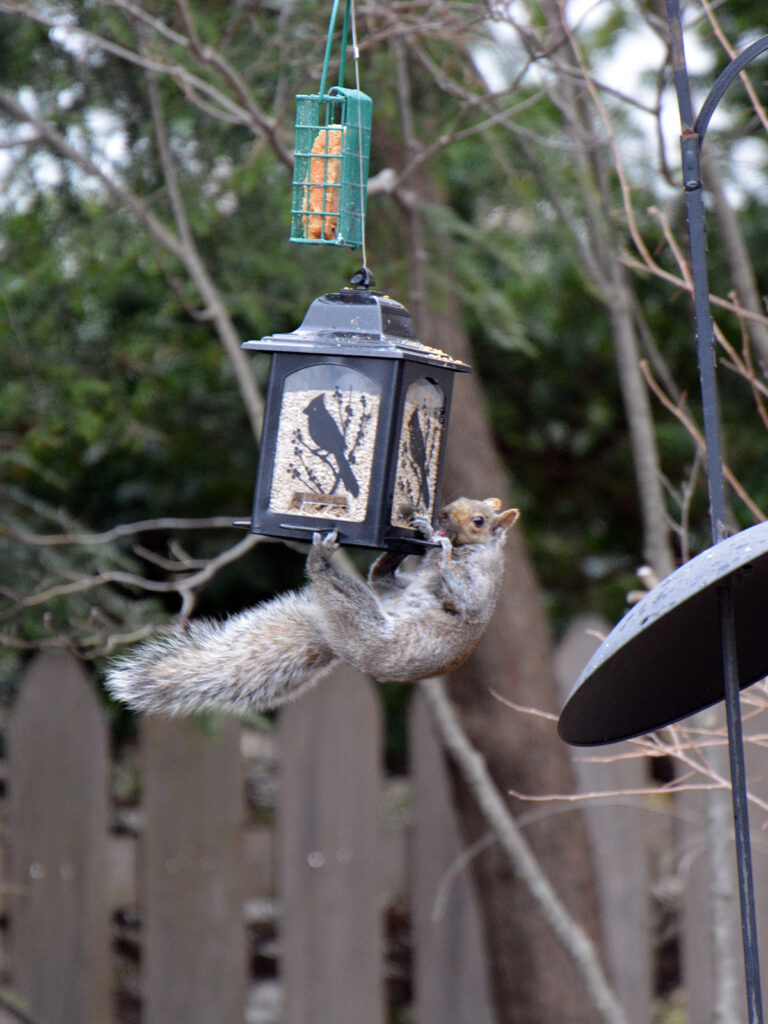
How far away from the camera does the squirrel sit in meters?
1.53

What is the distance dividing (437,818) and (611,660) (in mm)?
2057

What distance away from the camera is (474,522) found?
1.73 meters

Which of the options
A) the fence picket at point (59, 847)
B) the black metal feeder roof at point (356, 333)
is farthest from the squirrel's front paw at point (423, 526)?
the fence picket at point (59, 847)

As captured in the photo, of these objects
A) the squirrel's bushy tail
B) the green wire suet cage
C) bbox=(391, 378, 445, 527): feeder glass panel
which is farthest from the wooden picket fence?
the green wire suet cage

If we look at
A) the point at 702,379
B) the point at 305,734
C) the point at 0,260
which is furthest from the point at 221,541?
the point at 702,379

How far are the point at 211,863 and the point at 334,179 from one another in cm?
186

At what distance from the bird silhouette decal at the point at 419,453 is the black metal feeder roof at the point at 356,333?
0.30 feet

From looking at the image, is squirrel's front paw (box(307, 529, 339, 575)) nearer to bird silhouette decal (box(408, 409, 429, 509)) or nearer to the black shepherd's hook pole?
bird silhouette decal (box(408, 409, 429, 509))

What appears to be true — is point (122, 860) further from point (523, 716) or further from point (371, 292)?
point (371, 292)

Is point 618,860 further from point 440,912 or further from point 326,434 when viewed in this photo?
point 326,434

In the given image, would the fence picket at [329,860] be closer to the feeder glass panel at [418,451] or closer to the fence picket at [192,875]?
the fence picket at [192,875]

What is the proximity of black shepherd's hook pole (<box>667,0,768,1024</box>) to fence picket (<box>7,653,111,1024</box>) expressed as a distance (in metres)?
1.96

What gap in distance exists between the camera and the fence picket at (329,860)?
117 inches

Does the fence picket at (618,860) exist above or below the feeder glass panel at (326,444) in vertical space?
below
